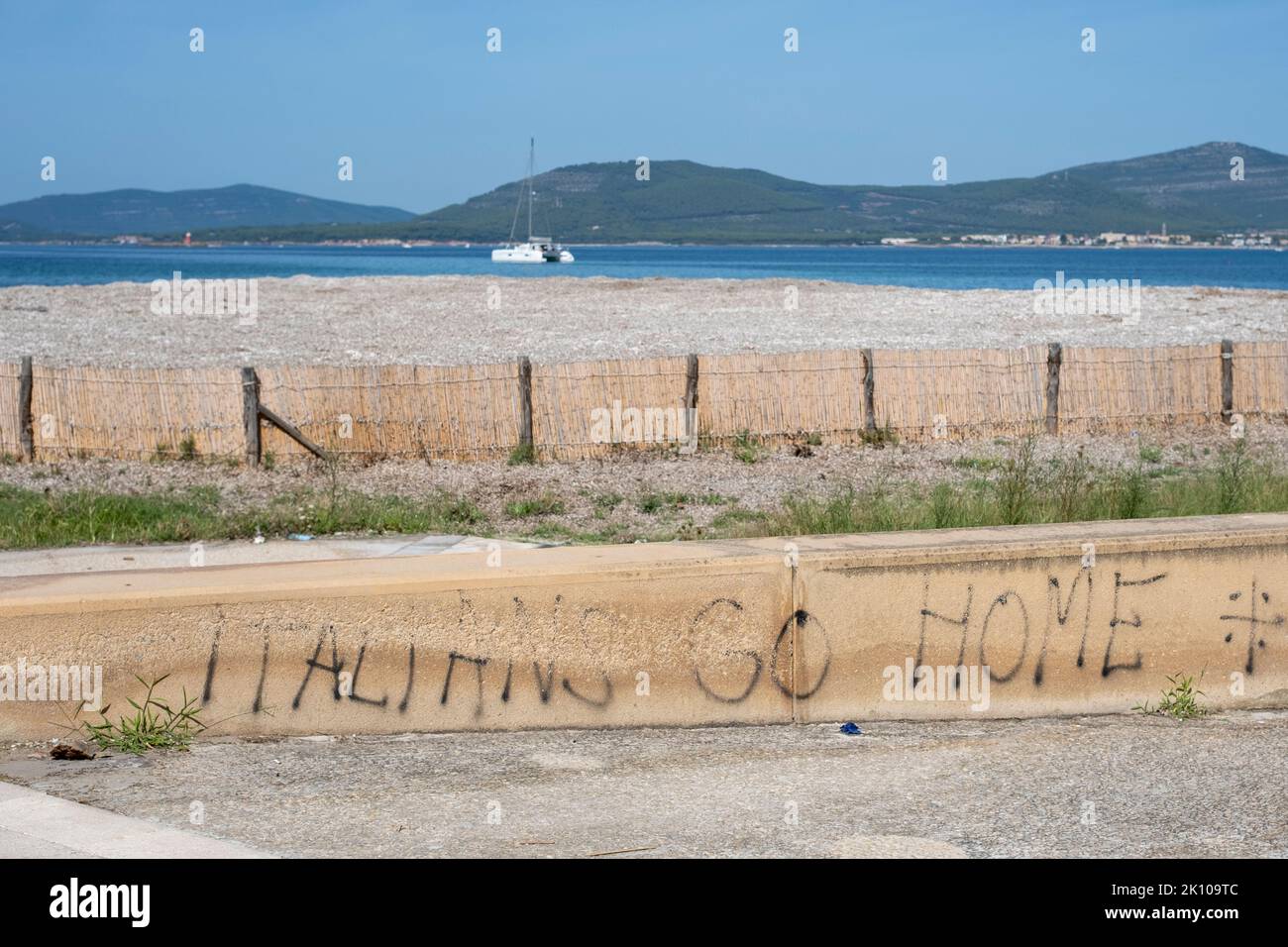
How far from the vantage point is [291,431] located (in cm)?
1556

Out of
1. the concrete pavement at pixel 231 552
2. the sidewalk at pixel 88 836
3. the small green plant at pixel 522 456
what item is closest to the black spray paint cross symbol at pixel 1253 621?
the sidewalk at pixel 88 836

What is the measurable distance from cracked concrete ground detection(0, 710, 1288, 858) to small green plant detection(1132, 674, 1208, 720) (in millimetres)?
113

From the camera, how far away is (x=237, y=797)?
18.3 ft

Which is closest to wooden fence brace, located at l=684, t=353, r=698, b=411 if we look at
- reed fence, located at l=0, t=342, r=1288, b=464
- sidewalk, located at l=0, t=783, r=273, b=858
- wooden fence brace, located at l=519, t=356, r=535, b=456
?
reed fence, located at l=0, t=342, r=1288, b=464

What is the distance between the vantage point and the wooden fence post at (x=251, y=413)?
15.5m

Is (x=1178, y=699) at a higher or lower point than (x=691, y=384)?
lower

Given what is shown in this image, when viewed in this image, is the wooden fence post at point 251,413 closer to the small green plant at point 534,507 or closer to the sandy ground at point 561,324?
the small green plant at point 534,507

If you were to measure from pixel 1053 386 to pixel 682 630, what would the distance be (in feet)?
42.0

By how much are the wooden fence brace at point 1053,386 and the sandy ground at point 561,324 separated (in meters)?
10.3

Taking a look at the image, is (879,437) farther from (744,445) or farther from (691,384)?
(691,384)

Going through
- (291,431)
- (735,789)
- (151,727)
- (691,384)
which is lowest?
(735,789)

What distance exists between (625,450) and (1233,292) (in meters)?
45.6

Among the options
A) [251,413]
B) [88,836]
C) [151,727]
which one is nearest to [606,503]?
[251,413]

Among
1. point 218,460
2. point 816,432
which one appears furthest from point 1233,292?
point 218,460
